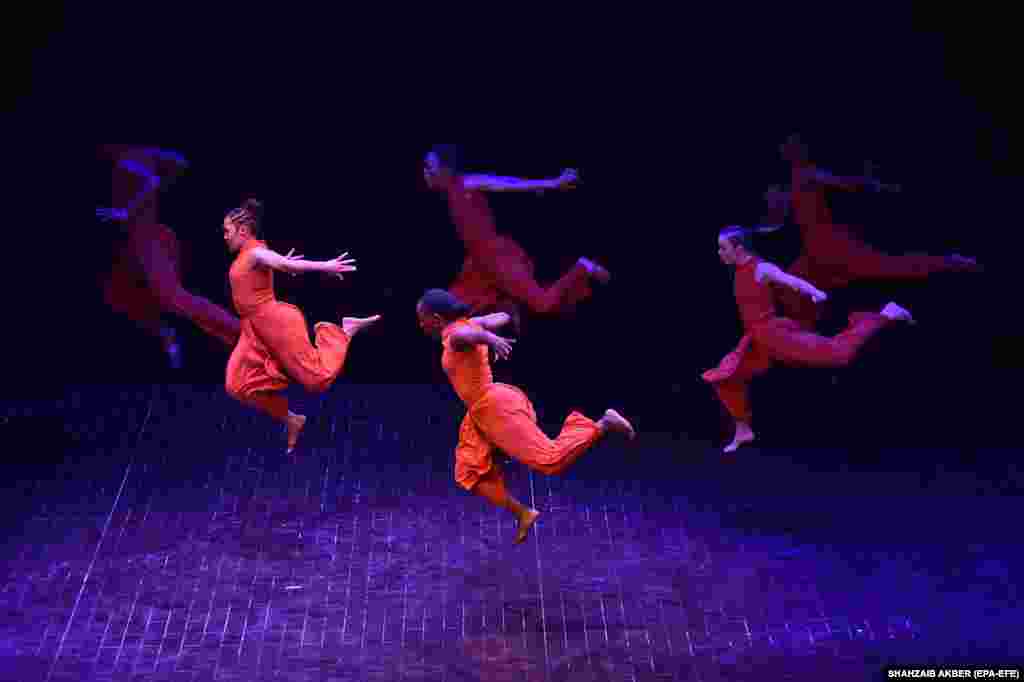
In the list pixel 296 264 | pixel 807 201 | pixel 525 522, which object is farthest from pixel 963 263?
Result: pixel 296 264

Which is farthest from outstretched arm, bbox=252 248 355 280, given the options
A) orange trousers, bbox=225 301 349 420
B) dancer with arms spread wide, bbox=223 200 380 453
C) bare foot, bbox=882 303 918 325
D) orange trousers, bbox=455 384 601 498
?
bare foot, bbox=882 303 918 325

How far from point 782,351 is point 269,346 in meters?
2.70

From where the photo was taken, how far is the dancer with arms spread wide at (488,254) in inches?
381

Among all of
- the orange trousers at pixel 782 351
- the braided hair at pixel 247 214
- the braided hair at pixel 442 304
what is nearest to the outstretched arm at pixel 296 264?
the braided hair at pixel 247 214

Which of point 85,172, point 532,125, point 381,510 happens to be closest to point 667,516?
point 381,510

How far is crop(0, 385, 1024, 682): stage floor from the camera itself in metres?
6.70

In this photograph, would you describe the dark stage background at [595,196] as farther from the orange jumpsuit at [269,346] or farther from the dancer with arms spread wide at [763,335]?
the orange jumpsuit at [269,346]

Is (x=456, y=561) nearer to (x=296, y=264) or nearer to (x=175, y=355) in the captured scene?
(x=296, y=264)

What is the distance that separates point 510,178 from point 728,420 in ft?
6.05

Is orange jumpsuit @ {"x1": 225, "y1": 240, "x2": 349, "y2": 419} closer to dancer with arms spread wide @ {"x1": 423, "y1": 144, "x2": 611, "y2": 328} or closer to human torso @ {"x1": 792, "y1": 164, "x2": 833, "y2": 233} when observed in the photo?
dancer with arms spread wide @ {"x1": 423, "y1": 144, "x2": 611, "y2": 328}

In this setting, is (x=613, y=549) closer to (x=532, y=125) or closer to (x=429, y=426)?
(x=429, y=426)

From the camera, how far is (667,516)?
8.12 meters

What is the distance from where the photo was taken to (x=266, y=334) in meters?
7.89

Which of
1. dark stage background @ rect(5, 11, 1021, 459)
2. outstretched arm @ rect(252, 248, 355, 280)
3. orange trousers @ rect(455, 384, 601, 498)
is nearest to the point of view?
orange trousers @ rect(455, 384, 601, 498)
